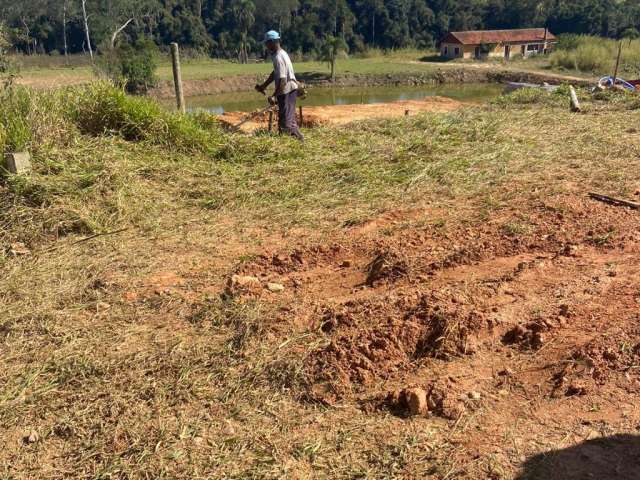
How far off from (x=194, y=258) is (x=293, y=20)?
64848 mm

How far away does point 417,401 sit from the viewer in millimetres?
2484

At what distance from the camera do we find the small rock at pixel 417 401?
247 cm

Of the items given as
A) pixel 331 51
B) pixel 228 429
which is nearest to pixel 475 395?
pixel 228 429

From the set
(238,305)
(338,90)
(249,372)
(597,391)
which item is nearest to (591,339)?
(597,391)

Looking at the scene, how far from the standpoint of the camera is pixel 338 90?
3428 cm

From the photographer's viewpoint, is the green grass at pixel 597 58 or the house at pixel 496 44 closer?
the green grass at pixel 597 58

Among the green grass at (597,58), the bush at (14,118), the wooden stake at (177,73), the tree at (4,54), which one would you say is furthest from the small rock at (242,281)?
the green grass at (597,58)

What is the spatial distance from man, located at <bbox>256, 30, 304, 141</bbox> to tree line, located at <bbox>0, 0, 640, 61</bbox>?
45.7m

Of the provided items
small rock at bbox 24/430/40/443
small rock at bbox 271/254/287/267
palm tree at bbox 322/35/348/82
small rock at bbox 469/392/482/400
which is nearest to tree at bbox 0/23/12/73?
small rock at bbox 271/254/287/267

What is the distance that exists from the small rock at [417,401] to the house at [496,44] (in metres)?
50.2

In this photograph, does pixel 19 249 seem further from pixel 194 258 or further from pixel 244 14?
pixel 244 14

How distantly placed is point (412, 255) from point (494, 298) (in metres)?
0.72

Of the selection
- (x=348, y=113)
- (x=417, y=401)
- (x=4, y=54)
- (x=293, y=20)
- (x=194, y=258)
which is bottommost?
(x=417, y=401)

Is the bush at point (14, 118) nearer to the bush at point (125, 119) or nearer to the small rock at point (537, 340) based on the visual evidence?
the bush at point (125, 119)
